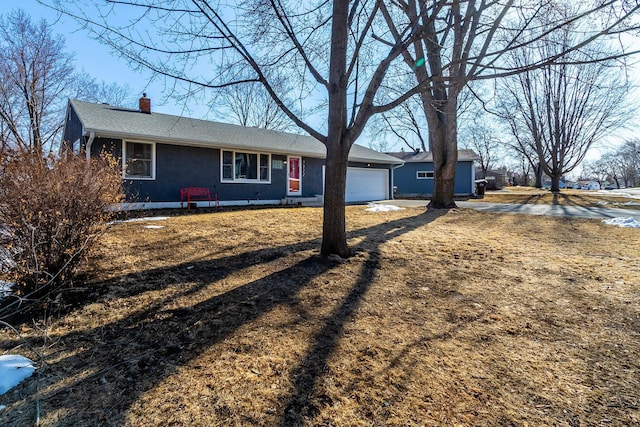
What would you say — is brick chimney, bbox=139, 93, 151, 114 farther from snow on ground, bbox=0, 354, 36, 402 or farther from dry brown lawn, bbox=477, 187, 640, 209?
dry brown lawn, bbox=477, 187, 640, 209

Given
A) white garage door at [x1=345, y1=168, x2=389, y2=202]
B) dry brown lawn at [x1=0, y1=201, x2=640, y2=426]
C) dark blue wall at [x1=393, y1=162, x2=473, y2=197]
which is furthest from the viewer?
dark blue wall at [x1=393, y1=162, x2=473, y2=197]

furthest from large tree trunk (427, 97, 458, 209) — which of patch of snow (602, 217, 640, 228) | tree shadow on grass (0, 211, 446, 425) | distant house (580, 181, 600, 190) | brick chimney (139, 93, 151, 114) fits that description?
distant house (580, 181, 600, 190)

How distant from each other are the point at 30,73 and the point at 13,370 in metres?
20.9

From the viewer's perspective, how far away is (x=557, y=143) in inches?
956

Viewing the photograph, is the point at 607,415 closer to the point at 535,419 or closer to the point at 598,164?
the point at 535,419

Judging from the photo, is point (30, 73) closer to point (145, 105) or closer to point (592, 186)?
point (145, 105)

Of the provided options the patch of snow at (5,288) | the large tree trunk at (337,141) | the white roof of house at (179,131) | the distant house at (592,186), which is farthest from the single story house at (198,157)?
the distant house at (592,186)

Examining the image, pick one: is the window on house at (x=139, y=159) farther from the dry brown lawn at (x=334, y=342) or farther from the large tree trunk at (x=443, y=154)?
the large tree trunk at (x=443, y=154)

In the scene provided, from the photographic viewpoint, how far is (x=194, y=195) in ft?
37.2

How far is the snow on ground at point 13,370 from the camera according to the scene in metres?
1.88

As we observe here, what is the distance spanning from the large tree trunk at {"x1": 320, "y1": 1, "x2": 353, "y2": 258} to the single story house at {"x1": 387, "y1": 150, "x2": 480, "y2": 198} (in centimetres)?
1960

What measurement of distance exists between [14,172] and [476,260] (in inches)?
215

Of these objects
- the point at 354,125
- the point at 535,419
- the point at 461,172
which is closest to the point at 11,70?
the point at 354,125

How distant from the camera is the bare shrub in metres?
2.81
